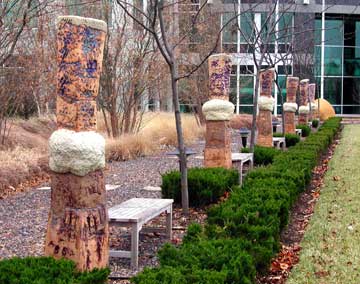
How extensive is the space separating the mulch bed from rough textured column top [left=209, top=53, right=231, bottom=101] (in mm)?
2057

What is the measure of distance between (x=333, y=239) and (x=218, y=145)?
373cm

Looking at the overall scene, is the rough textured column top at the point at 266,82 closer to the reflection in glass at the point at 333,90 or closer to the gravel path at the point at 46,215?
the gravel path at the point at 46,215

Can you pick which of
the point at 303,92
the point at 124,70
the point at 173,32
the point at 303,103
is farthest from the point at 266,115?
the point at 303,103

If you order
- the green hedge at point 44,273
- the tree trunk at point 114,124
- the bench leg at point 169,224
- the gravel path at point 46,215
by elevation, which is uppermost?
the tree trunk at point 114,124

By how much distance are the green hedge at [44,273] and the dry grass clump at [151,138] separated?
957cm

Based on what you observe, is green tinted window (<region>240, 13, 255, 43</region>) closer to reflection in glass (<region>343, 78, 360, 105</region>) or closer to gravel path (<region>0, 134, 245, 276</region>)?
gravel path (<region>0, 134, 245, 276</region>)

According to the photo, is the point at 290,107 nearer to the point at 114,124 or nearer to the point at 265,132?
the point at 265,132

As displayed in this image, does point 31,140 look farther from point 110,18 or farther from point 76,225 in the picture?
point 76,225

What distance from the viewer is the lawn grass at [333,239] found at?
4.80 m

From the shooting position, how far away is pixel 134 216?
509 centimetres

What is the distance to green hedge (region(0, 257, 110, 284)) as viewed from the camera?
3.41m

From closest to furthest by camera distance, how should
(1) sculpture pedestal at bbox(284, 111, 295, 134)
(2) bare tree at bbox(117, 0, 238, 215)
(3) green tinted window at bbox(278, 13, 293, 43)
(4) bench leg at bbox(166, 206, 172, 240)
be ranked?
(4) bench leg at bbox(166, 206, 172, 240) < (2) bare tree at bbox(117, 0, 238, 215) < (3) green tinted window at bbox(278, 13, 293, 43) < (1) sculpture pedestal at bbox(284, 111, 295, 134)

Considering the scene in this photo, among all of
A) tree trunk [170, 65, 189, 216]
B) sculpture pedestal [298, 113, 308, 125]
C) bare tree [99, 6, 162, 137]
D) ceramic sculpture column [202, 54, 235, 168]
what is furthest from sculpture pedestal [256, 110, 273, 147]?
sculpture pedestal [298, 113, 308, 125]

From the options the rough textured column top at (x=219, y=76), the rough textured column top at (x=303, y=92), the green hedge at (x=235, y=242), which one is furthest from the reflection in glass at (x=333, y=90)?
the green hedge at (x=235, y=242)
